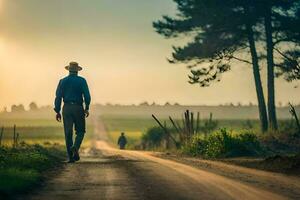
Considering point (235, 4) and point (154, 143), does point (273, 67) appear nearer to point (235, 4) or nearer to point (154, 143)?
point (235, 4)

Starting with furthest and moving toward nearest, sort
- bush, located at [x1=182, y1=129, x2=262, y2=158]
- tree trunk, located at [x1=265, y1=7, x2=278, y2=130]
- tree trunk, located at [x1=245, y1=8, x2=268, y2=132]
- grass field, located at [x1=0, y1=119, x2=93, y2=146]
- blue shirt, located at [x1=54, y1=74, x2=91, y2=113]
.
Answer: grass field, located at [x1=0, y1=119, x2=93, y2=146] → tree trunk, located at [x1=245, y1=8, x2=268, y2=132] → tree trunk, located at [x1=265, y1=7, x2=278, y2=130] → bush, located at [x1=182, y1=129, x2=262, y2=158] → blue shirt, located at [x1=54, y1=74, x2=91, y2=113]

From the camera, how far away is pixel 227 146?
782 inches

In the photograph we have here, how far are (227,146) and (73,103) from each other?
26.8 feet

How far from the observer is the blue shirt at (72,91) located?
13.4 m

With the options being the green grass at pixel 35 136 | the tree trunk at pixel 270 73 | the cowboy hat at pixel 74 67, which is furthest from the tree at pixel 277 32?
the green grass at pixel 35 136

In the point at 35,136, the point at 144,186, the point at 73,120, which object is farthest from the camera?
the point at 35,136

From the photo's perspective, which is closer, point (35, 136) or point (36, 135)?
point (35, 136)

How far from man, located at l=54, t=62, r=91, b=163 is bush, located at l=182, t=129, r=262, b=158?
24.6 feet

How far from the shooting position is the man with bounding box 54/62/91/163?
43.9 feet

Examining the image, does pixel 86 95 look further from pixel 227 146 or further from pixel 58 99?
pixel 227 146

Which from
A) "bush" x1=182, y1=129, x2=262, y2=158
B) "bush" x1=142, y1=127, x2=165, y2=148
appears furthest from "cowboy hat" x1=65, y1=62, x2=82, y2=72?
"bush" x1=142, y1=127, x2=165, y2=148

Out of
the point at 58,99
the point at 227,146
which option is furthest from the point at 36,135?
the point at 58,99

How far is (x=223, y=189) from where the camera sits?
8273 millimetres

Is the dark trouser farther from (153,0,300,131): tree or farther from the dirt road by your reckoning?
(153,0,300,131): tree
